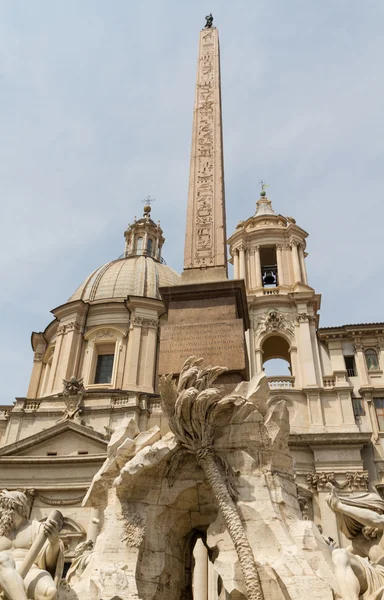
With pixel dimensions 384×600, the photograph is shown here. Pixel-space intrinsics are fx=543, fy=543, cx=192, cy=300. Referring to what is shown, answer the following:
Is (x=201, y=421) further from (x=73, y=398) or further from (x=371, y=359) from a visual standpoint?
(x=371, y=359)

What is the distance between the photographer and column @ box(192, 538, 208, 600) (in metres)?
6.30

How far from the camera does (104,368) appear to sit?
1271 inches

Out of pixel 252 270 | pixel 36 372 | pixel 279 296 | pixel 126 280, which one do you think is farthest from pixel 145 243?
pixel 279 296

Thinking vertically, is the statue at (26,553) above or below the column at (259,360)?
below

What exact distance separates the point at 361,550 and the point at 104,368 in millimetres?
27012

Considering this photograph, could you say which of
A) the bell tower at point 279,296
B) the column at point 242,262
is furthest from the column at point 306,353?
the column at point 242,262

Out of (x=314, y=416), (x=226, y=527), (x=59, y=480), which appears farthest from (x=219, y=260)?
(x=59, y=480)

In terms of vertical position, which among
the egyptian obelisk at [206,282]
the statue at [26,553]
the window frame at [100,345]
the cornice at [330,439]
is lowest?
the statue at [26,553]

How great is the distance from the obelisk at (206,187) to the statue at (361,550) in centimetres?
452

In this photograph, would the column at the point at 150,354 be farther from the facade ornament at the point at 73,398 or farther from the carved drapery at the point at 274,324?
the carved drapery at the point at 274,324

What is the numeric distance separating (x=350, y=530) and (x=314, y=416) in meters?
18.6

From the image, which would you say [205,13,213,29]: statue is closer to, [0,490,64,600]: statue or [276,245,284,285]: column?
[0,490,64,600]: statue

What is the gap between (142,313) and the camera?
32844 millimetres

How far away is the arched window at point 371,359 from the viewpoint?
26.6 metres
